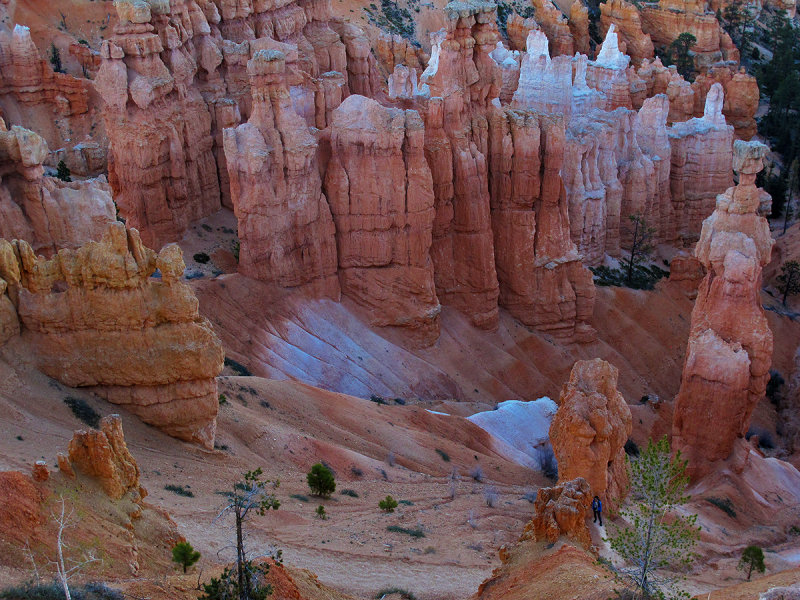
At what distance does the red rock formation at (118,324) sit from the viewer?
2266 cm

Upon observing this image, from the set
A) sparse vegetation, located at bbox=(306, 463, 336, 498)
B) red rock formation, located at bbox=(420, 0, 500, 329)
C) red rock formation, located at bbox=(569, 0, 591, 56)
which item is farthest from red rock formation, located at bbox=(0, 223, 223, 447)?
red rock formation, located at bbox=(569, 0, 591, 56)

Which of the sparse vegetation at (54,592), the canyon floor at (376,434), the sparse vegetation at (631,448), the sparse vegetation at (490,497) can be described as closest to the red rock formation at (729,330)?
the canyon floor at (376,434)

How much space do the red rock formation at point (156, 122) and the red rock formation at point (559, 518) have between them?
91.9 feet

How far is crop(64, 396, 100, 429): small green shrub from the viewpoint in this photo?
21734 mm

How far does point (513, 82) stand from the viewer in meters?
62.1

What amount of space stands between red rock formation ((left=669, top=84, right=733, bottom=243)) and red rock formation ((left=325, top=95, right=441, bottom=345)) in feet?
79.2

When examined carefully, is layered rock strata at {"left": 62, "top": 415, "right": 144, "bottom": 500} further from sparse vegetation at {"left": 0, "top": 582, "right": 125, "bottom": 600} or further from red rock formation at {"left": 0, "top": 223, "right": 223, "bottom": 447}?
red rock formation at {"left": 0, "top": 223, "right": 223, "bottom": 447}

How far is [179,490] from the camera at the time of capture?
20.2 m

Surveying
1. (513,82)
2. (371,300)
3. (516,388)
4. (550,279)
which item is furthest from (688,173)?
(371,300)

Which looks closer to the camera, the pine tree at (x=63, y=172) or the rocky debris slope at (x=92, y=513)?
the rocky debris slope at (x=92, y=513)

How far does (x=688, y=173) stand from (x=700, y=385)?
28383 mm

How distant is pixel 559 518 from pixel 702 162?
4537cm

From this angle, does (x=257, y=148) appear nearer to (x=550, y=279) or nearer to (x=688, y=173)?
(x=550, y=279)

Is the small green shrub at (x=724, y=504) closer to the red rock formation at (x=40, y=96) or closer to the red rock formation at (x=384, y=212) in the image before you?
the red rock formation at (x=384, y=212)
